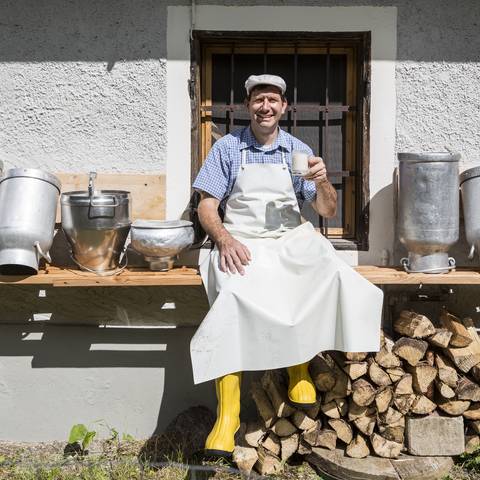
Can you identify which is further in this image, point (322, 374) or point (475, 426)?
point (475, 426)

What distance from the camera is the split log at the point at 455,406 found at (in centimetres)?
349

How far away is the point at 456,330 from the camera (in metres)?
3.59

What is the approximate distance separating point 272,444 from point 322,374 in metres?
0.49

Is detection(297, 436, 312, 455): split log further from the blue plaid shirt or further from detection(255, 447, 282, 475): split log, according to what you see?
the blue plaid shirt

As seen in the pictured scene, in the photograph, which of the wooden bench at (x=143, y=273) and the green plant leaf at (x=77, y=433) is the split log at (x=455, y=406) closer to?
the wooden bench at (x=143, y=273)

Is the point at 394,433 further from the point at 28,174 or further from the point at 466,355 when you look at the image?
the point at 28,174

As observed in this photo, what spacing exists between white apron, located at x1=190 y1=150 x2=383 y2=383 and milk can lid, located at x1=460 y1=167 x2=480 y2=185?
3.15 ft

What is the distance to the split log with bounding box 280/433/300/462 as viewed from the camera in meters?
3.48

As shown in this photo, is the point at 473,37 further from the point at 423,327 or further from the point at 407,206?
the point at 423,327

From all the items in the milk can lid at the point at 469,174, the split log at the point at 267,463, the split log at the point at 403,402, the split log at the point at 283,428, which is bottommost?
the split log at the point at 267,463

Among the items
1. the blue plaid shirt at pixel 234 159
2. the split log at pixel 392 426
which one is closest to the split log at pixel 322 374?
the split log at pixel 392 426

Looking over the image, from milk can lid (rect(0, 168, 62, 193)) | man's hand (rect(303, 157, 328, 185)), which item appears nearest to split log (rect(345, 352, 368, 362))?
man's hand (rect(303, 157, 328, 185))

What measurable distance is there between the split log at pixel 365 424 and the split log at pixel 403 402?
0.16 m

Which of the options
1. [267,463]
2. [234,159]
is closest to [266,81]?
[234,159]
